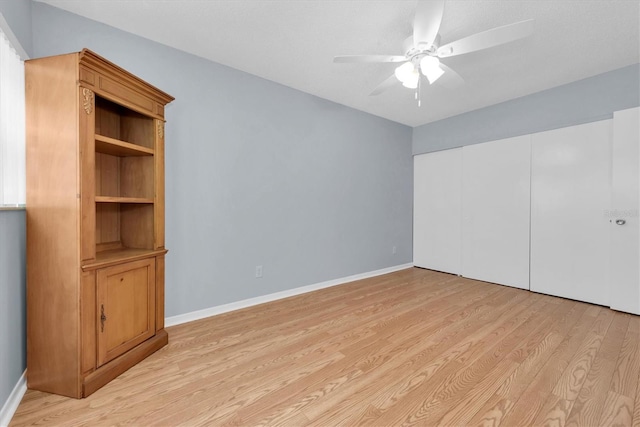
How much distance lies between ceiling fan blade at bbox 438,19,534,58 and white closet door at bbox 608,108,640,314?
2.20 metres

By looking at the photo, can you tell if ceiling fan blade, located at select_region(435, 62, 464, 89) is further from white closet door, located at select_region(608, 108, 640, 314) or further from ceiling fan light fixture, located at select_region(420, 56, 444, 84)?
white closet door, located at select_region(608, 108, 640, 314)

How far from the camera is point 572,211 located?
3.12 metres

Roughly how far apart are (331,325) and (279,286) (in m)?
0.95

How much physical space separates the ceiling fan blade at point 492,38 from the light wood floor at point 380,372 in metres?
2.14

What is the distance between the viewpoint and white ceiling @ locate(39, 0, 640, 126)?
190cm

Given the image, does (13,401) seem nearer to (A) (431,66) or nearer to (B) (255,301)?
(B) (255,301)

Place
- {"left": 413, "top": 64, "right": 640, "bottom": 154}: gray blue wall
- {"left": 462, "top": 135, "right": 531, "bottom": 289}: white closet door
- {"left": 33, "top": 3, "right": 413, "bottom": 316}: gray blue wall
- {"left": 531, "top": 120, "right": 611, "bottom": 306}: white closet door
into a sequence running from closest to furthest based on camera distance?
1. {"left": 33, "top": 3, "right": 413, "bottom": 316}: gray blue wall
2. {"left": 413, "top": 64, "right": 640, "bottom": 154}: gray blue wall
3. {"left": 531, "top": 120, "right": 611, "bottom": 306}: white closet door
4. {"left": 462, "top": 135, "right": 531, "bottom": 289}: white closet door

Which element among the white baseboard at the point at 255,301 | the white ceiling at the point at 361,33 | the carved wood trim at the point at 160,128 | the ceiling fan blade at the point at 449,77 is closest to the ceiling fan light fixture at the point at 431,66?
the ceiling fan blade at the point at 449,77

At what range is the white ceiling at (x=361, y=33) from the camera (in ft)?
6.23

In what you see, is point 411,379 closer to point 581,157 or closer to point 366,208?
point 366,208

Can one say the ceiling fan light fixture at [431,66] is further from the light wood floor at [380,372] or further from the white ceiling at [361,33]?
the light wood floor at [380,372]

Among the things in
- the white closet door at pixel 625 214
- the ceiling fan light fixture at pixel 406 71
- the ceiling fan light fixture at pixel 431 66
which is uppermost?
the ceiling fan light fixture at pixel 406 71

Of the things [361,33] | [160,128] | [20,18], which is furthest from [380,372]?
[20,18]

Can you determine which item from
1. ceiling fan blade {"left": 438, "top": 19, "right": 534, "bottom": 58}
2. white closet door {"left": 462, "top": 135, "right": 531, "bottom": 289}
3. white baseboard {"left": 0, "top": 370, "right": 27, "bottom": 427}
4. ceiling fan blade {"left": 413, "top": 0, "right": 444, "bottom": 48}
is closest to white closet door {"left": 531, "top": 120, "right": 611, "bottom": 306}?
white closet door {"left": 462, "top": 135, "right": 531, "bottom": 289}
